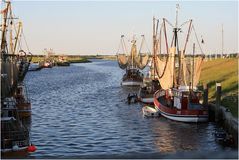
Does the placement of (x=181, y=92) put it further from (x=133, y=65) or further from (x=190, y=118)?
(x=133, y=65)

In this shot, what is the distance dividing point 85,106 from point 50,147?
95.8 ft

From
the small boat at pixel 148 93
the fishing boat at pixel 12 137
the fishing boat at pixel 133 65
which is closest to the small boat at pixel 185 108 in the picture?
the small boat at pixel 148 93

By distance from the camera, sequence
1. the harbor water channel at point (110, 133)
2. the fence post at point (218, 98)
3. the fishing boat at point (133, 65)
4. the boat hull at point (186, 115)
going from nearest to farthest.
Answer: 1. the harbor water channel at point (110, 133)
2. the fence post at point (218, 98)
3. the boat hull at point (186, 115)
4. the fishing boat at point (133, 65)

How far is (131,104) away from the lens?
66.1m

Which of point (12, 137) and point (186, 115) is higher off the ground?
point (12, 137)

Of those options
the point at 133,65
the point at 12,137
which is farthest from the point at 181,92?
the point at 133,65

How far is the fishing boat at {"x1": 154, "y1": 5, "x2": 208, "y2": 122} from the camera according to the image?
149 ft

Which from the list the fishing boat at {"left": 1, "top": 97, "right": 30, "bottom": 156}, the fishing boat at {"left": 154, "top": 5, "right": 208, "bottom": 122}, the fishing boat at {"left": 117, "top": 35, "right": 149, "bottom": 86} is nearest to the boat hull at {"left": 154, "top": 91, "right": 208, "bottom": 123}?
the fishing boat at {"left": 154, "top": 5, "right": 208, "bottom": 122}

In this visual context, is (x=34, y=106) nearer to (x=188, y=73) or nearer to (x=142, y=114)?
(x=142, y=114)

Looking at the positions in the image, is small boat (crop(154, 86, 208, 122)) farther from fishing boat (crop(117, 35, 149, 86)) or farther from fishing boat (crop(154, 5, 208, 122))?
fishing boat (crop(117, 35, 149, 86))

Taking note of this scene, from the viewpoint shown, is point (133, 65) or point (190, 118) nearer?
point (190, 118)

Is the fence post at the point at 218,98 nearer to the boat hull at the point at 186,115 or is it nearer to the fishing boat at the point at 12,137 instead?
the boat hull at the point at 186,115

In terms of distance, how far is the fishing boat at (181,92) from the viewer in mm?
45312

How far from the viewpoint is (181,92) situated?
152 feet
